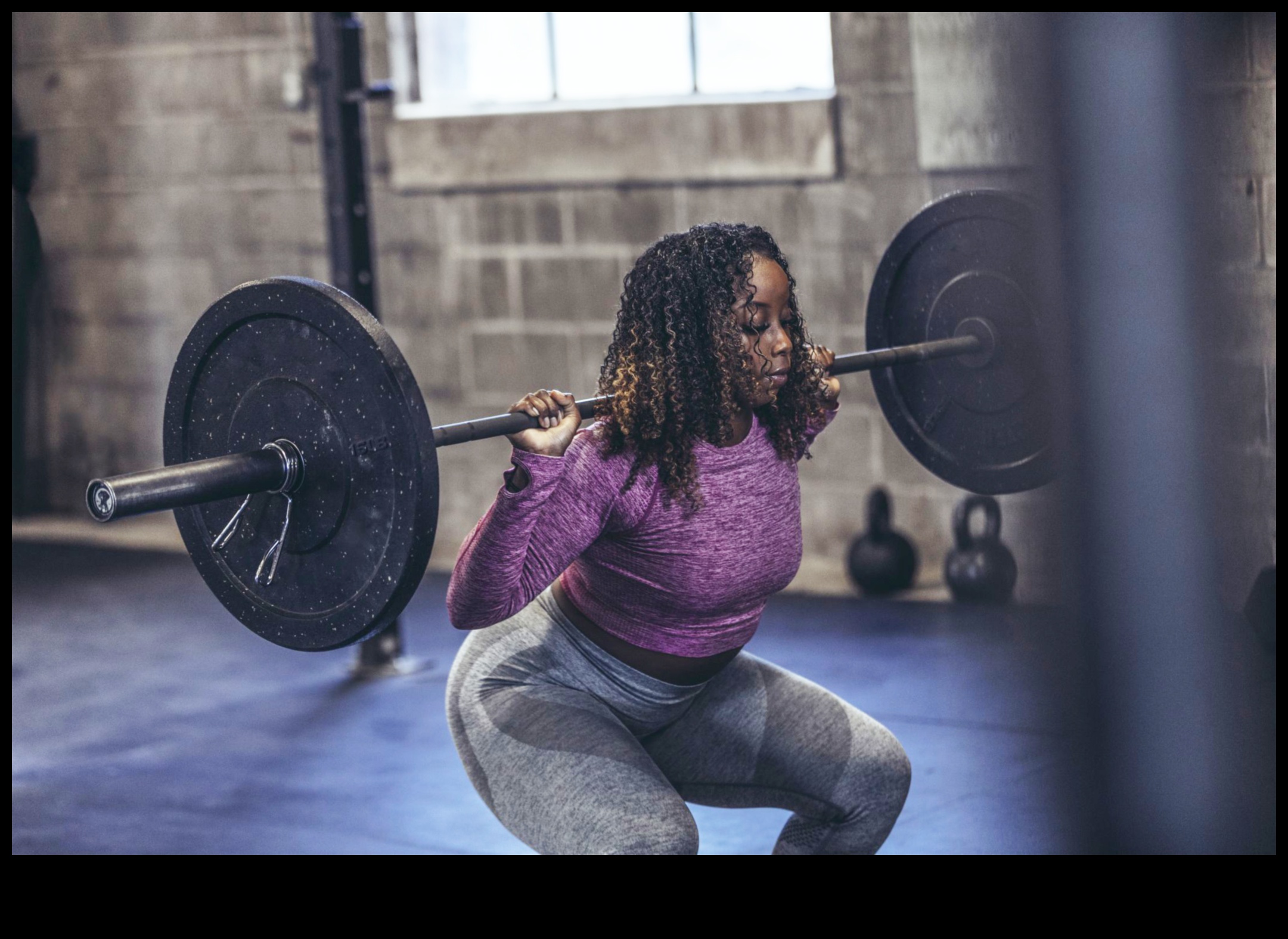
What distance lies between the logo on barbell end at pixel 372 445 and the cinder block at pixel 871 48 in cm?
335

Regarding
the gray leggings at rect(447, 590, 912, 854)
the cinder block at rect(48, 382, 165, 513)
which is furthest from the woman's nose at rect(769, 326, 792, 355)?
the cinder block at rect(48, 382, 165, 513)

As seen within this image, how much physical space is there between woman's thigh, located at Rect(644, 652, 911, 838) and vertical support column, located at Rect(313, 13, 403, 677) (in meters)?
2.34

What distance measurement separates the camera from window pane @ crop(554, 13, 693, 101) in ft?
15.5

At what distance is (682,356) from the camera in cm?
158

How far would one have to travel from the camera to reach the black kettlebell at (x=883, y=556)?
446cm

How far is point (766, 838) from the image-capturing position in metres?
2.92

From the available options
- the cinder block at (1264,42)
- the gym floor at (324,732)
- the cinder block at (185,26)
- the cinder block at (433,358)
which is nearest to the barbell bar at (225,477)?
the cinder block at (1264,42)

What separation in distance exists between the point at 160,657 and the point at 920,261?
3.00 meters

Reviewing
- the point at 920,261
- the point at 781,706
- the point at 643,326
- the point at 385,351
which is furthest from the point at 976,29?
the point at 920,261

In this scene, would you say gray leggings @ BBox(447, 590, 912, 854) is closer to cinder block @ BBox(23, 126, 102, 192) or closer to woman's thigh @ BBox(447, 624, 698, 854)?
woman's thigh @ BBox(447, 624, 698, 854)

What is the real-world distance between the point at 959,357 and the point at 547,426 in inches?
29.6

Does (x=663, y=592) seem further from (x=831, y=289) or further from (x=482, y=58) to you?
(x=482, y=58)
